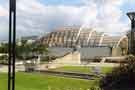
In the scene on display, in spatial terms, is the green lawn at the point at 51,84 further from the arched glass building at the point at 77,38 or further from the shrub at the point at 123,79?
the arched glass building at the point at 77,38

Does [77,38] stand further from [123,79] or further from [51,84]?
[123,79]

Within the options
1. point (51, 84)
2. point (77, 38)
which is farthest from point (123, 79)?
point (77, 38)

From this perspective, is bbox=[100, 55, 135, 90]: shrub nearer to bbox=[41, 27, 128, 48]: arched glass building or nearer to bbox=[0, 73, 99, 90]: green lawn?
bbox=[0, 73, 99, 90]: green lawn

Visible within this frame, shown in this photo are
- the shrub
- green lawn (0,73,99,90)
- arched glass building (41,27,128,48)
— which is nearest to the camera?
the shrub

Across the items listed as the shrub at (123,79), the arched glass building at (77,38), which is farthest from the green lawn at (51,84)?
the arched glass building at (77,38)

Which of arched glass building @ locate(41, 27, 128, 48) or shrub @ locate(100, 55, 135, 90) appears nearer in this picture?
shrub @ locate(100, 55, 135, 90)

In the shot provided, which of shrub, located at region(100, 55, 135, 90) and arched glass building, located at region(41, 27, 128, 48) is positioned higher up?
arched glass building, located at region(41, 27, 128, 48)

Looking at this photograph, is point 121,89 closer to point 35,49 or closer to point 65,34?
point 35,49

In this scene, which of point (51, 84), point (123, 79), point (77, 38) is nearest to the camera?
point (123, 79)

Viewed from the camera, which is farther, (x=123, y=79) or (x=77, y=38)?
(x=77, y=38)

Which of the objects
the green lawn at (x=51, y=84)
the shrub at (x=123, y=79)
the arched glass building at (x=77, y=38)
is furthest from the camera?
the arched glass building at (x=77, y=38)

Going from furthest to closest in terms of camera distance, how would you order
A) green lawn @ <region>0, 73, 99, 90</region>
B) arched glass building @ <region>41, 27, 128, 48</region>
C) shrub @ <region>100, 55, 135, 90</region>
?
arched glass building @ <region>41, 27, 128, 48</region>
green lawn @ <region>0, 73, 99, 90</region>
shrub @ <region>100, 55, 135, 90</region>

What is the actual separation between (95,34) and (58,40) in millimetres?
11886

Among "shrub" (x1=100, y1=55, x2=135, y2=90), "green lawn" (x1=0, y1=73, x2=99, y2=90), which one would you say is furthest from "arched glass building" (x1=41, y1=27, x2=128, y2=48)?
"shrub" (x1=100, y1=55, x2=135, y2=90)
